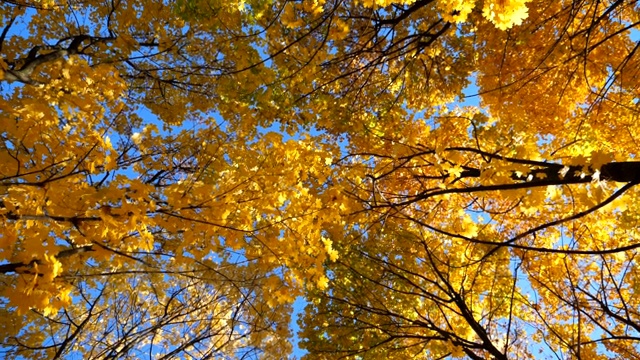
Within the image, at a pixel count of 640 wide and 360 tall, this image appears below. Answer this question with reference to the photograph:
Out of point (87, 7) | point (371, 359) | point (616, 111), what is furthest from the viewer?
point (87, 7)

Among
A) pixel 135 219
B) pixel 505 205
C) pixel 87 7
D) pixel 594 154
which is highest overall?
pixel 87 7

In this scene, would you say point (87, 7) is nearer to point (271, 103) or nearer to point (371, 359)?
point (271, 103)

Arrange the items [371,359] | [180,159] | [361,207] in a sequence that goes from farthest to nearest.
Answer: [371,359], [180,159], [361,207]

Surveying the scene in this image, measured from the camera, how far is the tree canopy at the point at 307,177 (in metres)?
2.26

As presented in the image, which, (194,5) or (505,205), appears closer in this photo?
(194,5)

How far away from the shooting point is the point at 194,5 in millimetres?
3414

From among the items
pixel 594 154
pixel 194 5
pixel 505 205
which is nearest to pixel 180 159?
pixel 194 5

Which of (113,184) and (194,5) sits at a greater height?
(194,5)

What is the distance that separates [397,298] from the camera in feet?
19.1

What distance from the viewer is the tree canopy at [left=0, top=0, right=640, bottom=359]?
7.41 feet

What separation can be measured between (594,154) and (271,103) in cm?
297

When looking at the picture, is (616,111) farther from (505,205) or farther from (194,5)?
(194,5)

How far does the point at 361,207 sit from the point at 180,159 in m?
2.55

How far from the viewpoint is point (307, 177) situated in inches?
135
